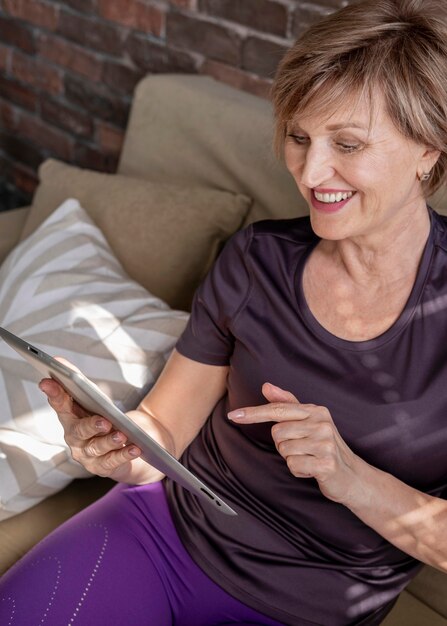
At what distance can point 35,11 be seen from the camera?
2.68m

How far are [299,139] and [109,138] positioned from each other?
148 centimetres

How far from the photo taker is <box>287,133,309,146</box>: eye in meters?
1.20

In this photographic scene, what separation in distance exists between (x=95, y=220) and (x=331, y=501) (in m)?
0.87

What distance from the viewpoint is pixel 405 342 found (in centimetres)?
121

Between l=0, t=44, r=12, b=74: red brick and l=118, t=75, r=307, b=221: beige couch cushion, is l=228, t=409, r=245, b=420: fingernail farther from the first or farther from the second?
l=0, t=44, r=12, b=74: red brick

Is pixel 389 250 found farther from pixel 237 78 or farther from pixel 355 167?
pixel 237 78

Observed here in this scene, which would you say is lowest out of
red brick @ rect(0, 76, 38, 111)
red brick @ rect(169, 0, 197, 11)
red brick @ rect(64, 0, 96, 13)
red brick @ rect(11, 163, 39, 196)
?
red brick @ rect(11, 163, 39, 196)

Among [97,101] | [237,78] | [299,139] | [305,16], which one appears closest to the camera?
[299,139]

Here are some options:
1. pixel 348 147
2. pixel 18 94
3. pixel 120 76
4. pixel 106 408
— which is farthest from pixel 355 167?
pixel 18 94

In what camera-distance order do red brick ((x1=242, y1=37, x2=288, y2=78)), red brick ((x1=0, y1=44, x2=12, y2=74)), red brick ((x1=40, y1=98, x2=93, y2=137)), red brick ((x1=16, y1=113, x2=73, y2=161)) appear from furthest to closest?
red brick ((x1=0, y1=44, x2=12, y2=74))
red brick ((x1=16, y1=113, x2=73, y2=161))
red brick ((x1=40, y1=98, x2=93, y2=137))
red brick ((x1=242, y1=37, x2=288, y2=78))

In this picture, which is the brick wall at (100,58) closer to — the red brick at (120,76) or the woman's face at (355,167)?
the red brick at (120,76)

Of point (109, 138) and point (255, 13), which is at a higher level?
point (255, 13)

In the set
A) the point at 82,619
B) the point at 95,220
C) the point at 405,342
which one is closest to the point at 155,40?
the point at 95,220

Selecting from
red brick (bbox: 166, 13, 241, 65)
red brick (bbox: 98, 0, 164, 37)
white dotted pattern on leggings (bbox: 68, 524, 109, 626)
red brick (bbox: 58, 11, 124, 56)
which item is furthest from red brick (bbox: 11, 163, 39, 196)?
white dotted pattern on leggings (bbox: 68, 524, 109, 626)
